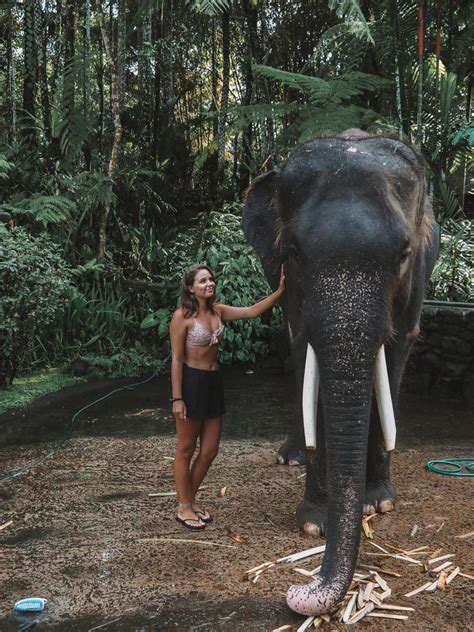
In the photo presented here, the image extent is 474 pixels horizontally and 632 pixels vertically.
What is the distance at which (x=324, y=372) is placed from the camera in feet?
10.6

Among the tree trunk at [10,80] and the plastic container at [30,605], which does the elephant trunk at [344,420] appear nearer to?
the plastic container at [30,605]

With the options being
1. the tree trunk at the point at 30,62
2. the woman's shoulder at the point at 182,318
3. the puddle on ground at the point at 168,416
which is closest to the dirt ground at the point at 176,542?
the puddle on ground at the point at 168,416

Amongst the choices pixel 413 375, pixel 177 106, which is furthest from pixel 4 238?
pixel 177 106

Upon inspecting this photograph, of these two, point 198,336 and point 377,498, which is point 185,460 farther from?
point 377,498

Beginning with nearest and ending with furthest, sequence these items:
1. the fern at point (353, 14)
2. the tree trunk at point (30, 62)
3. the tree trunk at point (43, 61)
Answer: the fern at point (353, 14), the tree trunk at point (30, 62), the tree trunk at point (43, 61)

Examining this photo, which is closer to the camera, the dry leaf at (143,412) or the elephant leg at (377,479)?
the elephant leg at (377,479)

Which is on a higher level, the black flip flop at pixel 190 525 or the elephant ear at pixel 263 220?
the elephant ear at pixel 263 220

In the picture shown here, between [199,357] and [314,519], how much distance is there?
3.79ft

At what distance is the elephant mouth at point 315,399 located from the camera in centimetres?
345

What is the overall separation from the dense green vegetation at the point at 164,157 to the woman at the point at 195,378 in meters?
4.02

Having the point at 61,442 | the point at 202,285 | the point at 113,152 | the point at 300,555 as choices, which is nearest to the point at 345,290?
the point at 202,285

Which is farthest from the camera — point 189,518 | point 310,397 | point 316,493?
point 189,518

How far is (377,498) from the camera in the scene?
4.54 meters

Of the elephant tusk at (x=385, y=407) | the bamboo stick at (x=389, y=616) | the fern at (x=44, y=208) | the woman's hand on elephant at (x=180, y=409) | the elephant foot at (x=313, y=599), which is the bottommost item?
the bamboo stick at (x=389, y=616)
